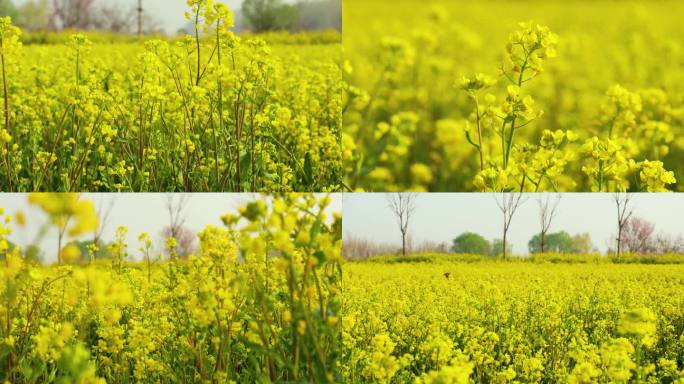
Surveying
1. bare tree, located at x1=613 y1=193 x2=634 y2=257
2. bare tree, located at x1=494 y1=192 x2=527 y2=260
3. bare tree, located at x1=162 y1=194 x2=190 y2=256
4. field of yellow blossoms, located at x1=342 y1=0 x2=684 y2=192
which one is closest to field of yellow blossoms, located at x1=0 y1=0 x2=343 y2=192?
bare tree, located at x1=162 y1=194 x2=190 y2=256

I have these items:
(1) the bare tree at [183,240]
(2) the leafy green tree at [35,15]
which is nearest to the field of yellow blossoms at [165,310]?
(1) the bare tree at [183,240]

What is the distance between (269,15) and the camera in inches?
113

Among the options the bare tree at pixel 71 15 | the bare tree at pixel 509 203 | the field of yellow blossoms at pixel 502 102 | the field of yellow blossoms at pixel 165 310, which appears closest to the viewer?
the field of yellow blossoms at pixel 165 310

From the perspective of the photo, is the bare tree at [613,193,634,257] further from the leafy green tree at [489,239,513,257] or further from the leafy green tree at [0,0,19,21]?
the leafy green tree at [0,0,19,21]

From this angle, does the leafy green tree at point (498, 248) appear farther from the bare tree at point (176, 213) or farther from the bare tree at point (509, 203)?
the bare tree at point (176, 213)

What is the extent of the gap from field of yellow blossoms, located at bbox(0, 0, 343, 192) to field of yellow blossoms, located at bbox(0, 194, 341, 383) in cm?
13

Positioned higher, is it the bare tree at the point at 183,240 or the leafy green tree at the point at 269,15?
the leafy green tree at the point at 269,15

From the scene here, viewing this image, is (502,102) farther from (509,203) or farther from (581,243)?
(581,243)

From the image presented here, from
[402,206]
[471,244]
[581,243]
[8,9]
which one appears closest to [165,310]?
[402,206]

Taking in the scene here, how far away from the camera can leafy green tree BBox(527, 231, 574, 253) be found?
9.35 feet

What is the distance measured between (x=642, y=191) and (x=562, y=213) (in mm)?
280

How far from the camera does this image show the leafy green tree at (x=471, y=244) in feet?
9.27

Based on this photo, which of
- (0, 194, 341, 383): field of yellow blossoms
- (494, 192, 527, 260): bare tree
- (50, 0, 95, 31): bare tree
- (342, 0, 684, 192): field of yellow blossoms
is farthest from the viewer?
(50, 0, 95, 31): bare tree

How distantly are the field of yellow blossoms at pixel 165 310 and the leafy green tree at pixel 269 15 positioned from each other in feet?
2.17
